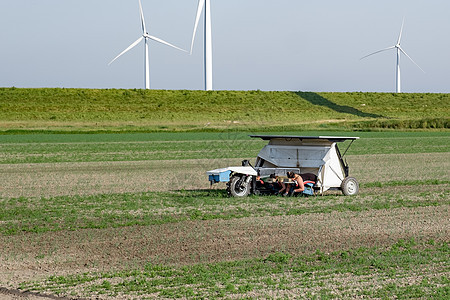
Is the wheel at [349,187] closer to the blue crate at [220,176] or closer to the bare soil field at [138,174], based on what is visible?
the blue crate at [220,176]

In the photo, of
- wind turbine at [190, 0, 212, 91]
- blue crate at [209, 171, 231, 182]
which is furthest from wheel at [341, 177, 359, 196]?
wind turbine at [190, 0, 212, 91]

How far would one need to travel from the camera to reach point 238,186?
62.5 ft

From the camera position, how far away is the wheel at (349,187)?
19.8 meters

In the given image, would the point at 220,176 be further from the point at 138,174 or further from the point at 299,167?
the point at 138,174

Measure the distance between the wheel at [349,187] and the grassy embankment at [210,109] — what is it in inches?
2169

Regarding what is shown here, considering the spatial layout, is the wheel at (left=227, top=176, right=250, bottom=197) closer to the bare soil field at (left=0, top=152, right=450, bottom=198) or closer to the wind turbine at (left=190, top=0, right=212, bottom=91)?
the bare soil field at (left=0, top=152, right=450, bottom=198)

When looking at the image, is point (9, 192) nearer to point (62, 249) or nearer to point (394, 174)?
point (62, 249)

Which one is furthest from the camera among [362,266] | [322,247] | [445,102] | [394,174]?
[445,102]

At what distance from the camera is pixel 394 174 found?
26438mm

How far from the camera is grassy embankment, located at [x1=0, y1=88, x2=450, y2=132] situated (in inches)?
3241

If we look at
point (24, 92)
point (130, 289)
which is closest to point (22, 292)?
point (130, 289)

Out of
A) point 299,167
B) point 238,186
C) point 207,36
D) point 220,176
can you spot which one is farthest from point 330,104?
point 220,176

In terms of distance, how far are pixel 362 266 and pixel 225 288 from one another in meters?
2.43

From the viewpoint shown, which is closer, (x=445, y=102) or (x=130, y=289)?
(x=130, y=289)
